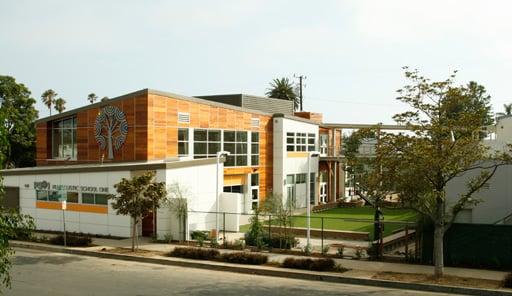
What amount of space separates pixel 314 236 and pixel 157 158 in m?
9.73

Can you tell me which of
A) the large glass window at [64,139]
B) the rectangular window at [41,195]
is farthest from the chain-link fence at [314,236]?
the large glass window at [64,139]

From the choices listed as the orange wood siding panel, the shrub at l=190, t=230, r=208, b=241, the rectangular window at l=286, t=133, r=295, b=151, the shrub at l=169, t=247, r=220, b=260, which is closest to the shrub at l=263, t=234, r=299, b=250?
the shrub at l=169, t=247, r=220, b=260

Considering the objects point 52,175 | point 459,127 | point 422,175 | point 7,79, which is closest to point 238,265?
point 422,175

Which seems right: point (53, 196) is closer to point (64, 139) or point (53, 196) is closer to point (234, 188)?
point (64, 139)

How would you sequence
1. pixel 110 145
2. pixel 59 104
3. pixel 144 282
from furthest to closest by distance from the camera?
pixel 59 104
pixel 110 145
pixel 144 282

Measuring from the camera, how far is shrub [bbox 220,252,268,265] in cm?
2052

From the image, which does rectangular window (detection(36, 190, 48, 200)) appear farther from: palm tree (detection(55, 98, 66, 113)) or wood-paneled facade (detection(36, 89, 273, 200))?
palm tree (detection(55, 98, 66, 113))

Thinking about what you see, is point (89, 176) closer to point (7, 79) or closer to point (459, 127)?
point (459, 127)

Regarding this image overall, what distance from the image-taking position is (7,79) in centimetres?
5419

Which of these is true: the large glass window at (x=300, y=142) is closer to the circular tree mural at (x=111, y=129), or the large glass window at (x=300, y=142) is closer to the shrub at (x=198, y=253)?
the circular tree mural at (x=111, y=129)

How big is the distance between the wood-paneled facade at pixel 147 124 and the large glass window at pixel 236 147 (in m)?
0.41

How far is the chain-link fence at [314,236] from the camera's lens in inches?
862

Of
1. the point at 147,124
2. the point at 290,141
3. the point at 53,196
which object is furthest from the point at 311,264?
the point at 290,141

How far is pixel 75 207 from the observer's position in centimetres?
2903
